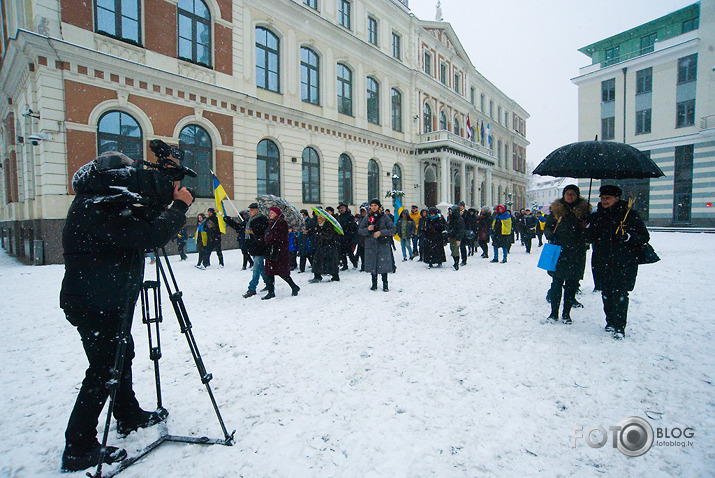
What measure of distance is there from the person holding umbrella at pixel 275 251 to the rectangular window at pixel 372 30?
2131 centimetres

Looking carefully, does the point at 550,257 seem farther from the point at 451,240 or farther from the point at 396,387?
the point at 451,240

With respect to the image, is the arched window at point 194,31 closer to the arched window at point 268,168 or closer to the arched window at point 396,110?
the arched window at point 268,168

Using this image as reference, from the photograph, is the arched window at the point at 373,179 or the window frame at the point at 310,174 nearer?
the window frame at the point at 310,174

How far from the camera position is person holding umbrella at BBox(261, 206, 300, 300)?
6809 millimetres

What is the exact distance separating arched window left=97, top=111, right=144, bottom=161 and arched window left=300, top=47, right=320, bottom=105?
30.0ft

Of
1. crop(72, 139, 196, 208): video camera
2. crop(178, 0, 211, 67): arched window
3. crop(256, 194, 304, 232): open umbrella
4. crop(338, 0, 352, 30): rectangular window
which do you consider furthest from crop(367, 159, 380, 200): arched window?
crop(72, 139, 196, 208): video camera

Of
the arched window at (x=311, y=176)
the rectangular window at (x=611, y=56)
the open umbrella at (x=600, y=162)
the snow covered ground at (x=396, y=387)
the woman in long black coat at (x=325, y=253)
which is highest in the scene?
the rectangular window at (x=611, y=56)

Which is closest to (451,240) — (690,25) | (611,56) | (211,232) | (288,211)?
(288,211)

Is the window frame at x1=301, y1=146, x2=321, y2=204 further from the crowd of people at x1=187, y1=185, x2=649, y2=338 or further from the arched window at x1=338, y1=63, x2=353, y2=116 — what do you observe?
the crowd of people at x1=187, y1=185, x2=649, y2=338

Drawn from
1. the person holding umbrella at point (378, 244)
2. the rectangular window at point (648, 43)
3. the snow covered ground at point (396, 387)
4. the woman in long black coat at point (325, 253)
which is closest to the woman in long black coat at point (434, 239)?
the person holding umbrella at point (378, 244)

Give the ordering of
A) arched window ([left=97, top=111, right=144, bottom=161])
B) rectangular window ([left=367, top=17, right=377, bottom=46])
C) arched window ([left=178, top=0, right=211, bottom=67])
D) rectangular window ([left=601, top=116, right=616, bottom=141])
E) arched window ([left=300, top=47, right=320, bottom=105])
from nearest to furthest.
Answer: arched window ([left=97, top=111, right=144, bottom=161]) < arched window ([left=178, top=0, right=211, bottom=67]) < arched window ([left=300, top=47, right=320, bottom=105]) < rectangular window ([left=367, top=17, right=377, bottom=46]) < rectangular window ([left=601, top=116, right=616, bottom=141])

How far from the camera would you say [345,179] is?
73.8 ft

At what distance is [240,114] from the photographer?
1645cm

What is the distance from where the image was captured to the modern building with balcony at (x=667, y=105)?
25125 mm
